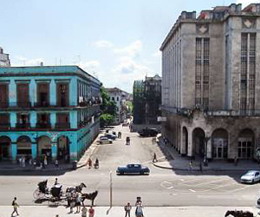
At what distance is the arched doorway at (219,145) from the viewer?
54531 mm

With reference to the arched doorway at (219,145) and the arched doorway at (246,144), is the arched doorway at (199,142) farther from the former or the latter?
the arched doorway at (246,144)

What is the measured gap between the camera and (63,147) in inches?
2148

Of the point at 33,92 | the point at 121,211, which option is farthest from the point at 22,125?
the point at 121,211

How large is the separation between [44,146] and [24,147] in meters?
2.66

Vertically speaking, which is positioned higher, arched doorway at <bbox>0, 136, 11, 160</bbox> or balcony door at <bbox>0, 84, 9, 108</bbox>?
balcony door at <bbox>0, 84, 9, 108</bbox>

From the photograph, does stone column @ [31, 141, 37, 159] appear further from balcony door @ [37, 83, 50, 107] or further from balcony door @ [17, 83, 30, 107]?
balcony door @ [37, 83, 50, 107]

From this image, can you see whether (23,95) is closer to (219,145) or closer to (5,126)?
(5,126)

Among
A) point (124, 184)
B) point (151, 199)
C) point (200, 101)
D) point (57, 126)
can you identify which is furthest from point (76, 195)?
point (200, 101)

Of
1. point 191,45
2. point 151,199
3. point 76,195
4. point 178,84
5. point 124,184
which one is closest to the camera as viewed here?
point 76,195

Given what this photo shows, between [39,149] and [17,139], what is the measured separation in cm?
320

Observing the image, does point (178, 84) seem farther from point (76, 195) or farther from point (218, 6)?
point (76, 195)

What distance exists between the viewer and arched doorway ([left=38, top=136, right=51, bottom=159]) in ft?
172

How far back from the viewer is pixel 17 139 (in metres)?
51.7

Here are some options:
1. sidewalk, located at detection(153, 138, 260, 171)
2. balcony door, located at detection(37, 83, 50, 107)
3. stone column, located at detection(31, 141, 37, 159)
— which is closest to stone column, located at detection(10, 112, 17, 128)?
stone column, located at detection(31, 141, 37, 159)
